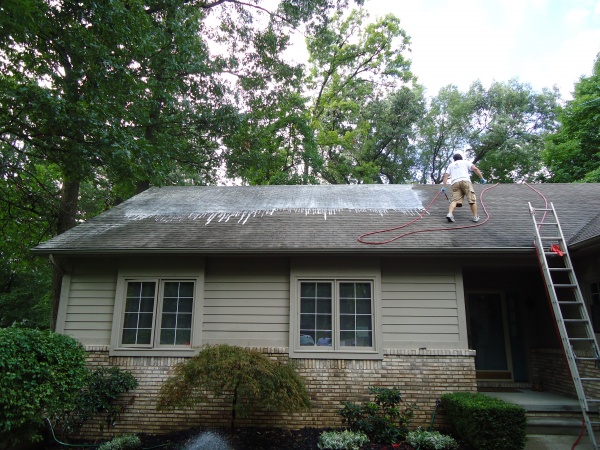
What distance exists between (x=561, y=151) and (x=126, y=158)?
1592 centimetres

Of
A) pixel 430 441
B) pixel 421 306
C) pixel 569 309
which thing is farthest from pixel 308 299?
pixel 569 309

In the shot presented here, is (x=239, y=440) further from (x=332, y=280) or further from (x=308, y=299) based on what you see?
(x=332, y=280)

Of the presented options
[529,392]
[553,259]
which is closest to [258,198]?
[553,259]

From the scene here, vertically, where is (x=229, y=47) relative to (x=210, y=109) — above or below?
above

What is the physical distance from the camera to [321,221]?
773 centimetres

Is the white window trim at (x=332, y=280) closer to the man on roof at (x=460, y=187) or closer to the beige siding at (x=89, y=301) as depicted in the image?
the man on roof at (x=460, y=187)

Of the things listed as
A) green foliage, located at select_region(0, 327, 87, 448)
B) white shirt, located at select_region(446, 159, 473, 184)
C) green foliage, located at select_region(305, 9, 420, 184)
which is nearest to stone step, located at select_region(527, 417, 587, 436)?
white shirt, located at select_region(446, 159, 473, 184)

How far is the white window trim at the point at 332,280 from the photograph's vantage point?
20.9 feet

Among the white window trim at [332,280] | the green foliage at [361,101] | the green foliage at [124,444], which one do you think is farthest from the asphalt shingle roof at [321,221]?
the green foliage at [361,101]

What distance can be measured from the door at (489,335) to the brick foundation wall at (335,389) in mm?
2040

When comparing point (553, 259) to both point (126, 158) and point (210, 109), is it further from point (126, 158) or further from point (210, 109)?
point (210, 109)

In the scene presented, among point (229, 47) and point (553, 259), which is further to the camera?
point (229, 47)

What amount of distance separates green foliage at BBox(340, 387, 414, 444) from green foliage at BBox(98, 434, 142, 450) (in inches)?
116

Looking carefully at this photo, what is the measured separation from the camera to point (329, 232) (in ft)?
23.4
